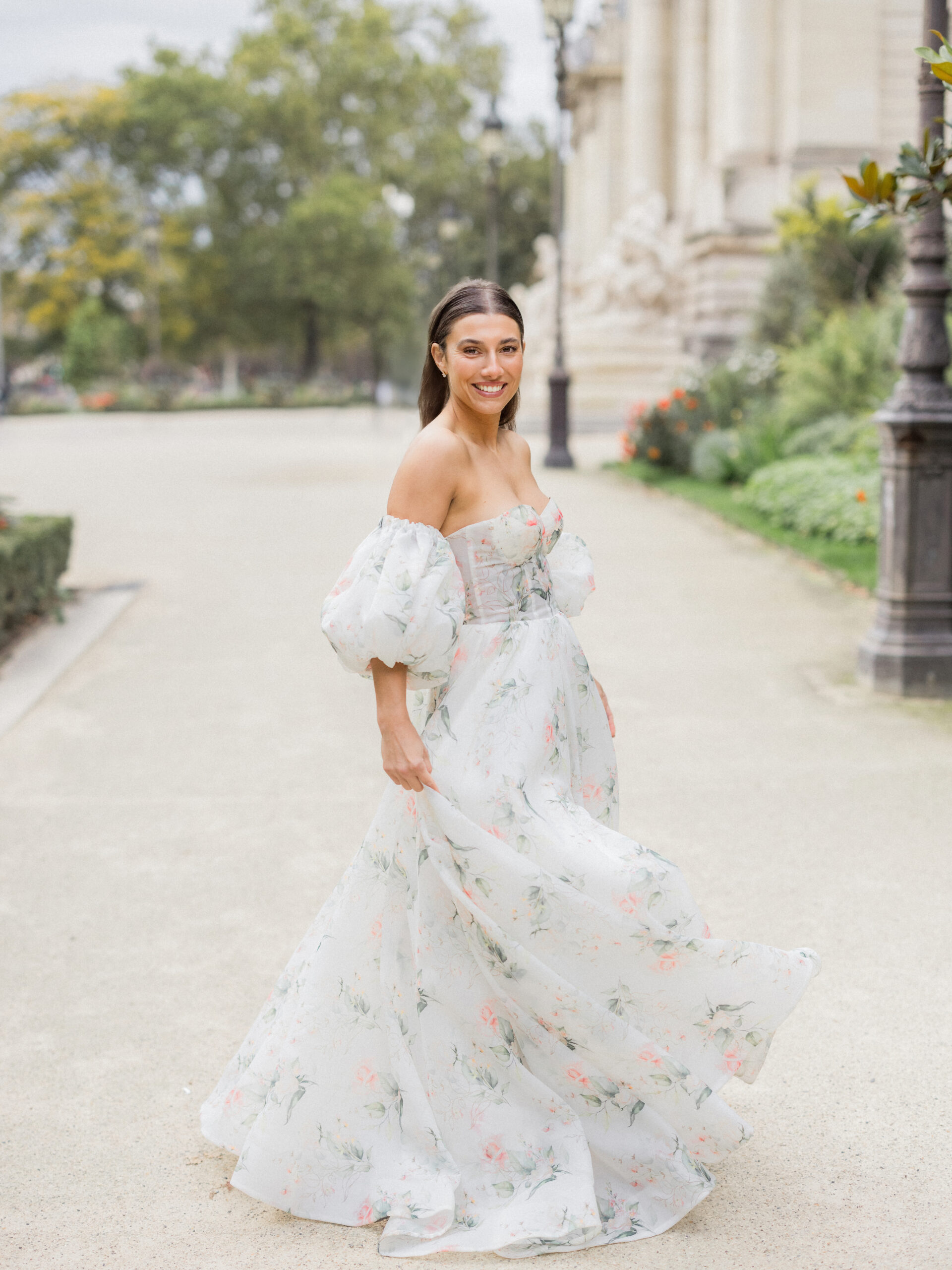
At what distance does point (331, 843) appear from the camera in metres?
5.52

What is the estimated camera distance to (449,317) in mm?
3027

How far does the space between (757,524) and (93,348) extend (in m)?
45.7

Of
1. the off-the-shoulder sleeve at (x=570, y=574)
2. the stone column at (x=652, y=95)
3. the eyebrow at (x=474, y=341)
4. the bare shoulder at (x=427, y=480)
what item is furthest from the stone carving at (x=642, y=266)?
the bare shoulder at (x=427, y=480)

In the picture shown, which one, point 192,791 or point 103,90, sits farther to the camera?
point 103,90

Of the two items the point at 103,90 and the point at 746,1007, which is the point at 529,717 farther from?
the point at 103,90

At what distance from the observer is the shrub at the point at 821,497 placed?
12.7 m

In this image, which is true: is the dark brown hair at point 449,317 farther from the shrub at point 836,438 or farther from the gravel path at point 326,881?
the shrub at point 836,438

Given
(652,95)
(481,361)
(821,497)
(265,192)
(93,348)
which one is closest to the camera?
(481,361)

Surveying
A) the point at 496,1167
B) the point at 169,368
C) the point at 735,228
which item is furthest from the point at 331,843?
the point at 169,368

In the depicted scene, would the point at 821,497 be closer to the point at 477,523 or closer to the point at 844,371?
the point at 844,371

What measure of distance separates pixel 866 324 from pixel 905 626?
1035 centimetres

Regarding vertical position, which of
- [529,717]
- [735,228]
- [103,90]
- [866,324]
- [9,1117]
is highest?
[103,90]

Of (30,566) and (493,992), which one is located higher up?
(30,566)

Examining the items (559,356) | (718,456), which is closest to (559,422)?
(559,356)
